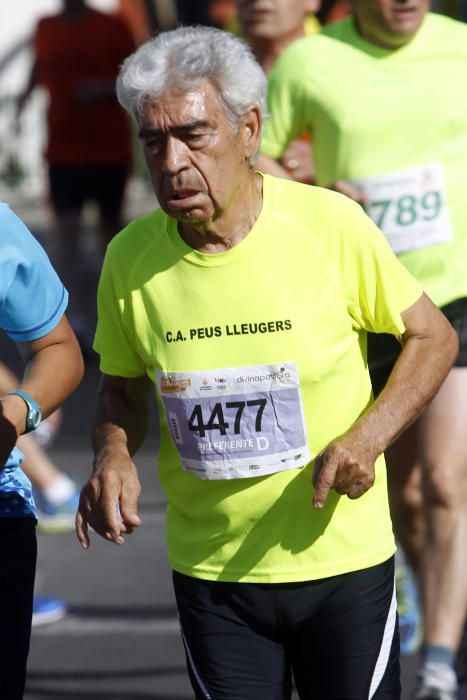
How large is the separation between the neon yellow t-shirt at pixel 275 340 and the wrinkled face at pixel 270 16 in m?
2.38

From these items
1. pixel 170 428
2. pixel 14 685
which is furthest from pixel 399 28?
pixel 14 685

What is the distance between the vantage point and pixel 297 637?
3057 mm

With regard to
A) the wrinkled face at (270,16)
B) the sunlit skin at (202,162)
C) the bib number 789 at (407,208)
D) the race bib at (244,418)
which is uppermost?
the sunlit skin at (202,162)

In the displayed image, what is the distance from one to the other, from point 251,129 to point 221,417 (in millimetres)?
561

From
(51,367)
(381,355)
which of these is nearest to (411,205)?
(381,355)

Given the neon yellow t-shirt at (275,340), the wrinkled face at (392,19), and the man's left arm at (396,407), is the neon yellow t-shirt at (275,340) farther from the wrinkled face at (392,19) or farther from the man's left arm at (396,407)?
the wrinkled face at (392,19)

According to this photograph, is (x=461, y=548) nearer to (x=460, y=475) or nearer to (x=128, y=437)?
(x=460, y=475)

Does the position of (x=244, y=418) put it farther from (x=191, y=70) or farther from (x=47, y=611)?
(x=47, y=611)

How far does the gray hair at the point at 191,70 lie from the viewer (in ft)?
9.43

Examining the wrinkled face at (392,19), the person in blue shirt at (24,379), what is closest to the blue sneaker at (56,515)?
the wrinkled face at (392,19)

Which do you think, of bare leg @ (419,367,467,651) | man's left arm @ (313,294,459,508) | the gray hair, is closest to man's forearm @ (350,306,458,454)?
man's left arm @ (313,294,459,508)

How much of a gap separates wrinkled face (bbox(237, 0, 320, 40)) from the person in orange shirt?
172 inches

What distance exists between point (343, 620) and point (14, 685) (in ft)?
2.14

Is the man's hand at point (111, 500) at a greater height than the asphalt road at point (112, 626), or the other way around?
the man's hand at point (111, 500)
